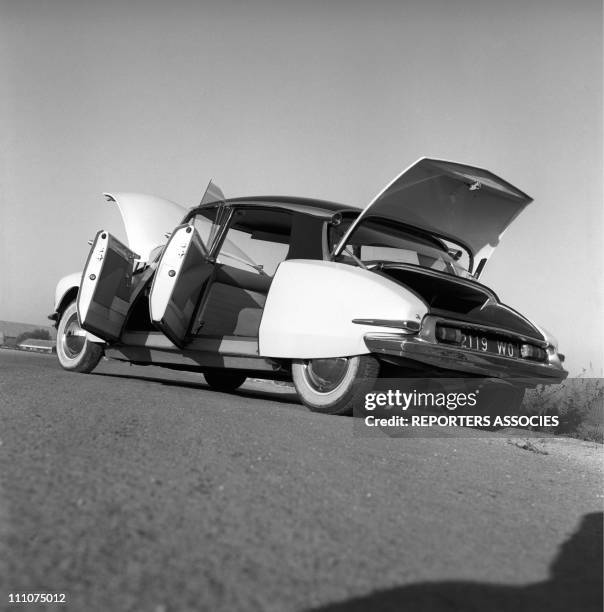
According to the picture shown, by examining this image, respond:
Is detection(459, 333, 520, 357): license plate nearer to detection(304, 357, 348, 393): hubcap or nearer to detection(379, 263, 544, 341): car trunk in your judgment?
detection(379, 263, 544, 341): car trunk

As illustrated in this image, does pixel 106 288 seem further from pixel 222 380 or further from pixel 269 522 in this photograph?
pixel 269 522

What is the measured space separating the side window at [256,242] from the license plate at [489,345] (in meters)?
2.29

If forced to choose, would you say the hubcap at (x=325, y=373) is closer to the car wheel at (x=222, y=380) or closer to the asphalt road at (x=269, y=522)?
the asphalt road at (x=269, y=522)

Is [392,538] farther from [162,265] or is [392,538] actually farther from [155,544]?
[162,265]

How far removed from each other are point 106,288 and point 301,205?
218cm

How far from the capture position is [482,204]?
5465 millimetres

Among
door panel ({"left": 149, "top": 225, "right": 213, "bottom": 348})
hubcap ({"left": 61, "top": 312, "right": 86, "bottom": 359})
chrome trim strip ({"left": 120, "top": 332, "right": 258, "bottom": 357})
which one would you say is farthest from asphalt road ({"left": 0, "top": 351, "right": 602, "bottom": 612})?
hubcap ({"left": 61, "top": 312, "right": 86, "bottom": 359})

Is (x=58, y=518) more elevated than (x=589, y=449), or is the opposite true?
(x=58, y=518)

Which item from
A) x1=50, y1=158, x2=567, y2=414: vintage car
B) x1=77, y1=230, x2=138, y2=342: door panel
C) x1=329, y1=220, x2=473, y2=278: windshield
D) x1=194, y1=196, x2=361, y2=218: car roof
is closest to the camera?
x1=50, y1=158, x2=567, y2=414: vintage car

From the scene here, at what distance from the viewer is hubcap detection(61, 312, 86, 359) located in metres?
7.27

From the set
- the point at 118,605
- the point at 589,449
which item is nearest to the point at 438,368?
the point at 589,449

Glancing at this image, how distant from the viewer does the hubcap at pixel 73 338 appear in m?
7.27

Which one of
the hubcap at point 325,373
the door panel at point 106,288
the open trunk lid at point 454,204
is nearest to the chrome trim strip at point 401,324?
the hubcap at point 325,373

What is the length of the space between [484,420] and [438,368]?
56.1 inches
